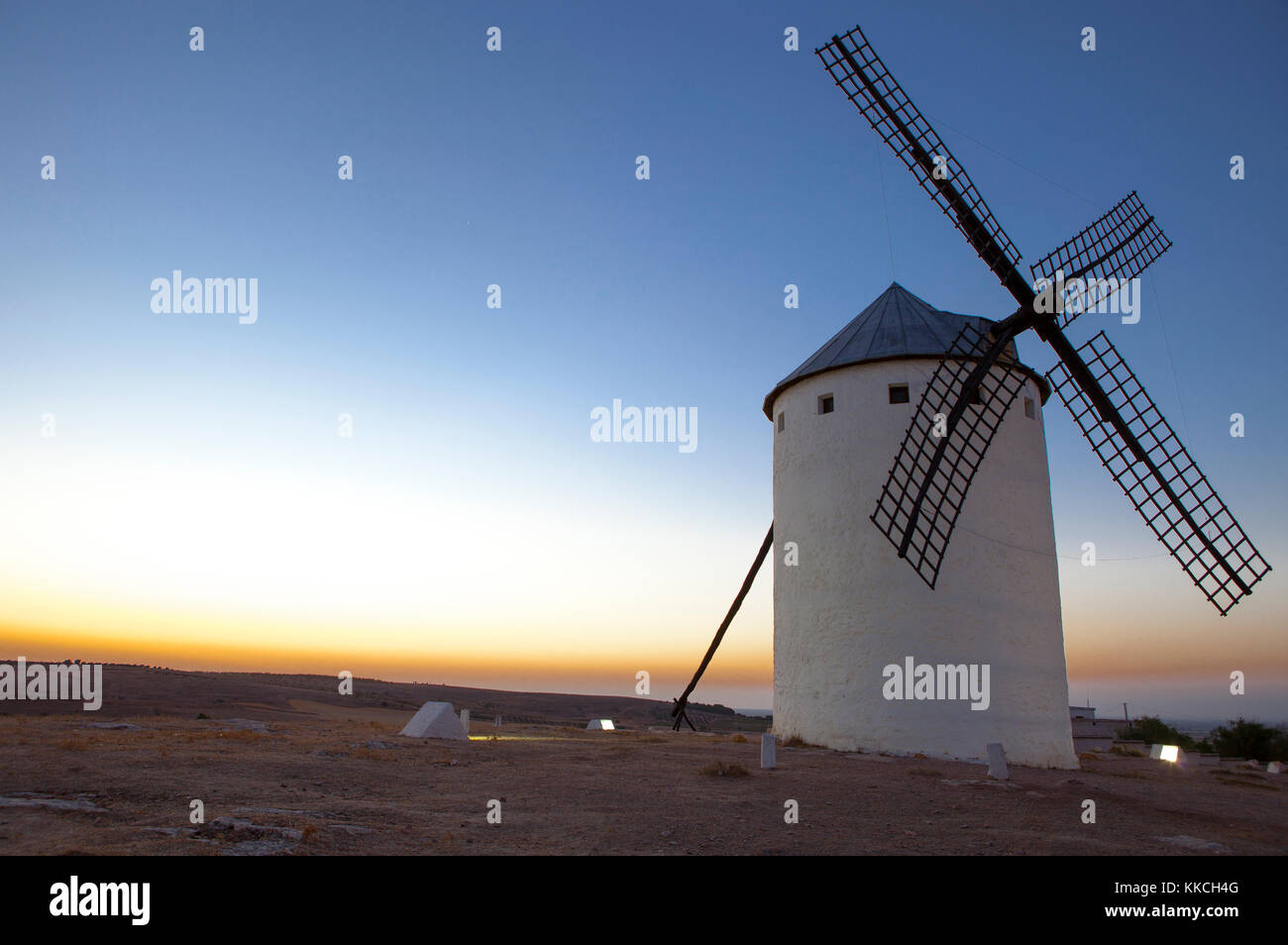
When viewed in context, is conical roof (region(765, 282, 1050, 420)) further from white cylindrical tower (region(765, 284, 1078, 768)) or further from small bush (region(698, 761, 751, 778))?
small bush (region(698, 761, 751, 778))

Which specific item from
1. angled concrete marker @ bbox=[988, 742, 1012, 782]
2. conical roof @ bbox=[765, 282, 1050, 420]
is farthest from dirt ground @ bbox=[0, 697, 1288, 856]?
conical roof @ bbox=[765, 282, 1050, 420]

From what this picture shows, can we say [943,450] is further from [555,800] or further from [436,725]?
[436,725]

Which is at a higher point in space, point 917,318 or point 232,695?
point 917,318

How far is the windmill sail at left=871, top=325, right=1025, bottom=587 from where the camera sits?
16.0 m

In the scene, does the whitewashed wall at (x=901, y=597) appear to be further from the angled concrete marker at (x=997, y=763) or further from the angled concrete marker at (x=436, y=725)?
the angled concrete marker at (x=436, y=725)

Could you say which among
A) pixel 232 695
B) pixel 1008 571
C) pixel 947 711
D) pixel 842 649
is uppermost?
pixel 1008 571

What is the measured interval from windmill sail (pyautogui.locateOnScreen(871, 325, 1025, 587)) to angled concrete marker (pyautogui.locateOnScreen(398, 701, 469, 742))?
1083cm

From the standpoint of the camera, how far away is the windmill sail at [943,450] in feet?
52.4

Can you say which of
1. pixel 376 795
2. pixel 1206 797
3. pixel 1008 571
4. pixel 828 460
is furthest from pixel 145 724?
pixel 1206 797

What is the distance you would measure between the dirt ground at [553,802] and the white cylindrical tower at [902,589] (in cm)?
128
